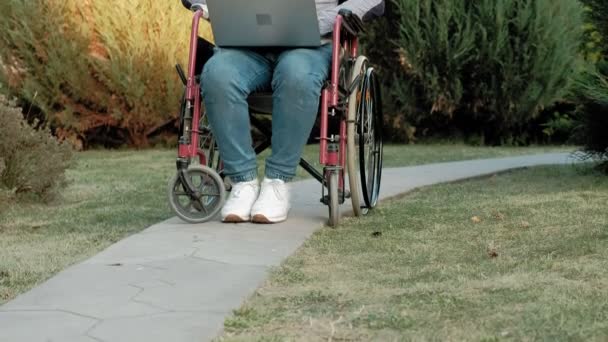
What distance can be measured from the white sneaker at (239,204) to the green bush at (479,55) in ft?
19.8

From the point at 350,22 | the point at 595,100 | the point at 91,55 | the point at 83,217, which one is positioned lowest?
the point at 83,217

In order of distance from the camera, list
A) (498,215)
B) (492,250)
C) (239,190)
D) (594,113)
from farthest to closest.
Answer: (594,113)
(498,215)
(239,190)
(492,250)

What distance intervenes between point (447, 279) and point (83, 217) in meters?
2.35

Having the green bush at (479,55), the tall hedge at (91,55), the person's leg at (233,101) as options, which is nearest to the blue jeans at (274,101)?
the person's leg at (233,101)

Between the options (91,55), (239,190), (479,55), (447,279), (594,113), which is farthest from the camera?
(479,55)

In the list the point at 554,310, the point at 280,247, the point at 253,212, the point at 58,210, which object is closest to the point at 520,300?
the point at 554,310

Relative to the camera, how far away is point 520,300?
11.0 ft

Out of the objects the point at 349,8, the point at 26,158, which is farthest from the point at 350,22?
the point at 26,158

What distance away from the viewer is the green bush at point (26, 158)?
234 inches

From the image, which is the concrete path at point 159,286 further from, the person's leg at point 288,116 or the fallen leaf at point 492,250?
the fallen leaf at point 492,250

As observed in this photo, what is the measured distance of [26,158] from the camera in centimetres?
609

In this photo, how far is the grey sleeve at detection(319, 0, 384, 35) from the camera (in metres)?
5.07

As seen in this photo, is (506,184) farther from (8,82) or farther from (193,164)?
(8,82)

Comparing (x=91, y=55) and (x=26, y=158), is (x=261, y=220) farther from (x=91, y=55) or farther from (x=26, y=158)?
(x=91, y=55)
